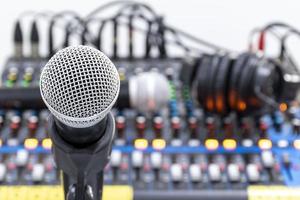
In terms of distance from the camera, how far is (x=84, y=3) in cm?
155

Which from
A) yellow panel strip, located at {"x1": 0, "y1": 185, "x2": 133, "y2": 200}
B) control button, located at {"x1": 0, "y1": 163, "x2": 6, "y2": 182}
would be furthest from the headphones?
control button, located at {"x1": 0, "y1": 163, "x2": 6, "y2": 182}

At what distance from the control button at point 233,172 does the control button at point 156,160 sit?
0.12m

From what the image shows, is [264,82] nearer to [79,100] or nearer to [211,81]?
[211,81]

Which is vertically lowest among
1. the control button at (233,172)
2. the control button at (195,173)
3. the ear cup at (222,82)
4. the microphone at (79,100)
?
the control button at (195,173)

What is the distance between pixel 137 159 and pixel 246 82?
0.24 meters

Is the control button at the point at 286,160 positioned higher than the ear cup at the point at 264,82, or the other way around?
the ear cup at the point at 264,82

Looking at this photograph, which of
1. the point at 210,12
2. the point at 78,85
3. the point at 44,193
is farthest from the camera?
the point at 210,12

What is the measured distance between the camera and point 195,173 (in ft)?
3.36

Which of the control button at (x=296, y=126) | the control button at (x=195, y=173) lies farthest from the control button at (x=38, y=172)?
the control button at (x=296, y=126)

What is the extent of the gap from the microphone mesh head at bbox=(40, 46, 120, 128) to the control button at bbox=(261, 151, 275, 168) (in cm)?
53

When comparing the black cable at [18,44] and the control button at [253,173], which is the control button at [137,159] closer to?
the control button at [253,173]

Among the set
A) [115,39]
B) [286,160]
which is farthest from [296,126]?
[115,39]

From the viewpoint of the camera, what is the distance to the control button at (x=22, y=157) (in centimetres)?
103

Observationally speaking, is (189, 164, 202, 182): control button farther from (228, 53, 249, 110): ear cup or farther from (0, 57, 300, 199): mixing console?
(228, 53, 249, 110): ear cup
